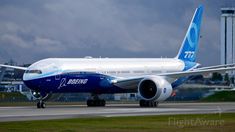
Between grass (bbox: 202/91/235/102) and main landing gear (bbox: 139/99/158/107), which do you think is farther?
grass (bbox: 202/91/235/102)

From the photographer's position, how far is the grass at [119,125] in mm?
32188

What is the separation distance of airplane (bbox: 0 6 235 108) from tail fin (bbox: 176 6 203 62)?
8.45ft

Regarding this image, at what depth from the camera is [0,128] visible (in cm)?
3238

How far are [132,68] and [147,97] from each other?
5.04m

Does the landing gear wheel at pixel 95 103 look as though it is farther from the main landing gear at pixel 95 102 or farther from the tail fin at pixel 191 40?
the tail fin at pixel 191 40

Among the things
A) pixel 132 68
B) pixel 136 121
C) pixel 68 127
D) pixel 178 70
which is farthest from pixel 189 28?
pixel 68 127

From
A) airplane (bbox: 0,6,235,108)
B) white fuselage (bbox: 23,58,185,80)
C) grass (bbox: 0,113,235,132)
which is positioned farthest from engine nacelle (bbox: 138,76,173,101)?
grass (bbox: 0,113,235,132)

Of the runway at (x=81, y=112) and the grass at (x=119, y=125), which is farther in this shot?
A: the runway at (x=81, y=112)

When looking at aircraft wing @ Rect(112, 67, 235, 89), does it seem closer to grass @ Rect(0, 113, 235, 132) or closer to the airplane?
the airplane

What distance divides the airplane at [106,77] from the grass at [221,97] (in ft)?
55.4

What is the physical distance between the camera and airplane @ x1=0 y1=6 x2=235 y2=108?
58.0 m

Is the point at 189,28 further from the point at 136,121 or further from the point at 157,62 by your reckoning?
the point at 136,121

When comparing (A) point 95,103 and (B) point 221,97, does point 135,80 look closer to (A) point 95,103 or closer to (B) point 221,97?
(A) point 95,103

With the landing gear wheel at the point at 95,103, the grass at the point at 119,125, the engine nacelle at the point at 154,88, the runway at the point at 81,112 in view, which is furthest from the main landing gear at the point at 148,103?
the grass at the point at 119,125
